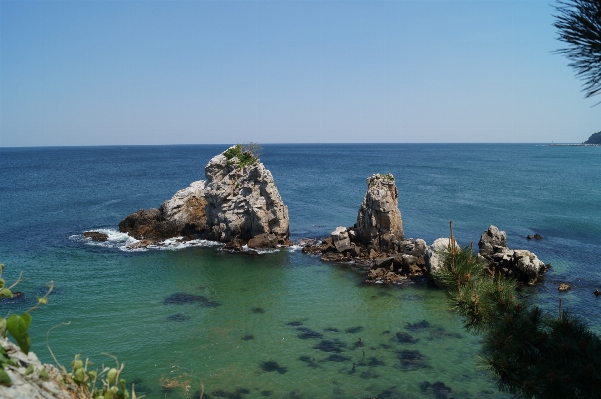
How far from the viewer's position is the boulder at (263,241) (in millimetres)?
42031

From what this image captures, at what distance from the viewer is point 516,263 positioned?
1335 inches

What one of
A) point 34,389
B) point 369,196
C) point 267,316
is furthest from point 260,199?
point 34,389

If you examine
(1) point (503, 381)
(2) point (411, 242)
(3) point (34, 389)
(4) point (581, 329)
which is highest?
(3) point (34, 389)

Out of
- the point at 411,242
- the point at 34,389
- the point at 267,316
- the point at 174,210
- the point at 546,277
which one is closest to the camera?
the point at 34,389

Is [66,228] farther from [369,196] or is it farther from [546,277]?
[546,277]

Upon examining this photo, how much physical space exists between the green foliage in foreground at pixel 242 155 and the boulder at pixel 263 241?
7.70m

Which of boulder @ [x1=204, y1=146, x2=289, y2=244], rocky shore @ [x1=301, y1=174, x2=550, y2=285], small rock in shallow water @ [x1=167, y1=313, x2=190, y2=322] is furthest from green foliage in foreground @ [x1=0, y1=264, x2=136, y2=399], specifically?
boulder @ [x1=204, y1=146, x2=289, y2=244]

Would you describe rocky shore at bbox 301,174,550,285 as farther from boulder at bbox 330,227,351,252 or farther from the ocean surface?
the ocean surface

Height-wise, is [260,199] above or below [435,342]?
above

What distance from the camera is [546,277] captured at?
112ft

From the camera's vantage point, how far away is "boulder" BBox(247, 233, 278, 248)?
4203 cm

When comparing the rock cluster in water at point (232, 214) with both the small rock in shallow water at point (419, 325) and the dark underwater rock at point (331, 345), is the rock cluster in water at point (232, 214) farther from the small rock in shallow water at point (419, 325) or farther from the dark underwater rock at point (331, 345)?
the dark underwater rock at point (331, 345)

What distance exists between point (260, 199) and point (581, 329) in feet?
116

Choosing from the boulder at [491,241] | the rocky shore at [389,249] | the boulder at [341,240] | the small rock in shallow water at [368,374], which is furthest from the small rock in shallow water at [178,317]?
the boulder at [491,241]
